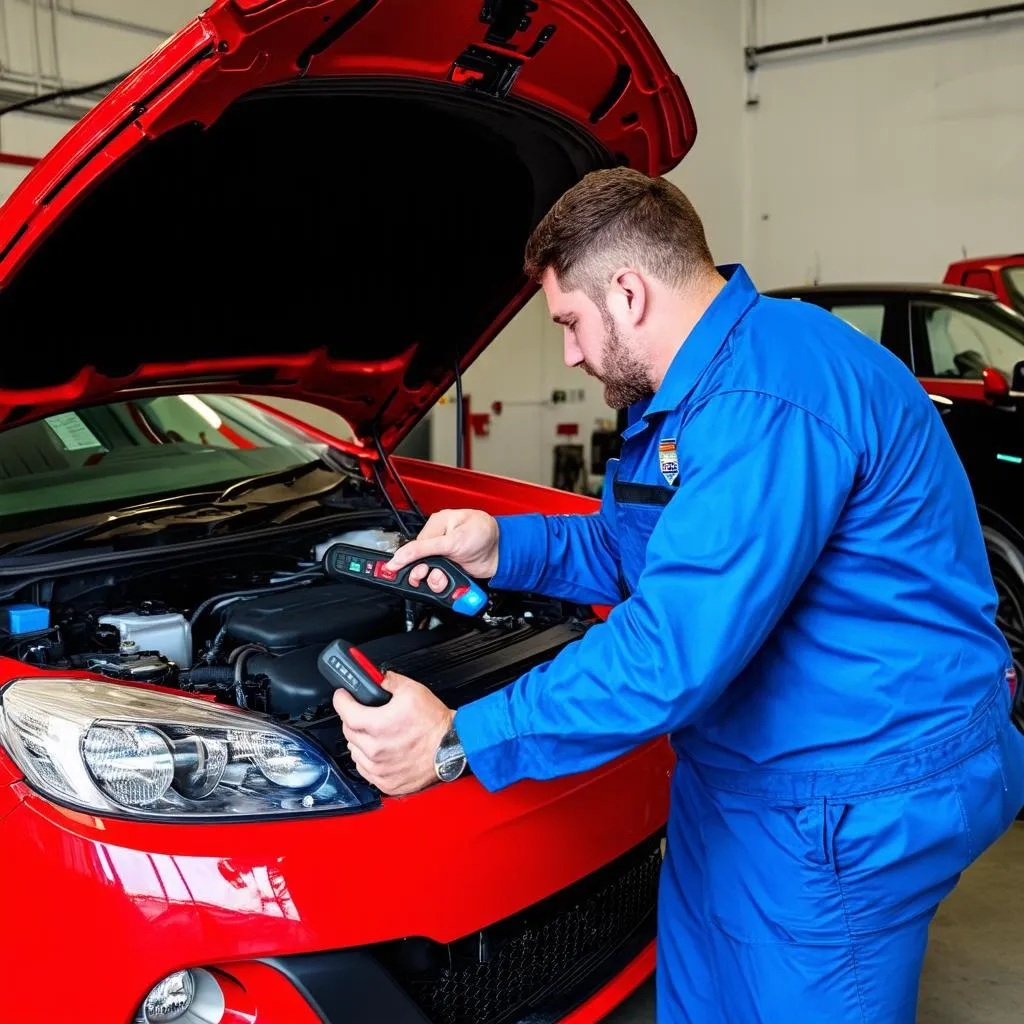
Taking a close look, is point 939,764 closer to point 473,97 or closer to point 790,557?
point 790,557

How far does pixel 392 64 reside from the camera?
4.59 feet

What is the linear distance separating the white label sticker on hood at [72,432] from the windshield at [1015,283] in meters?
3.98

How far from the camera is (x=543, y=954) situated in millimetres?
1477

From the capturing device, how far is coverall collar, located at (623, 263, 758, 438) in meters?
1.19

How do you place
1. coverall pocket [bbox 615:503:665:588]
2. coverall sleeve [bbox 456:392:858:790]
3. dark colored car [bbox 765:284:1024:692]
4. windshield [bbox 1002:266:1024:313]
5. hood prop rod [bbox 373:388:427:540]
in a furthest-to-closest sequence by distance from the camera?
windshield [bbox 1002:266:1024:313] → dark colored car [bbox 765:284:1024:692] → hood prop rod [bbox 373:388:427:540] → coverall pocket [bbox 615:503:665:588] → coverall sleeve [bbox 456:392:858:790]

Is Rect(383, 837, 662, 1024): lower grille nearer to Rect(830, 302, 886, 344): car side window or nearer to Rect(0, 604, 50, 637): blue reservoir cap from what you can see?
Rect(0, 604, 50, 637): blue reservoir cap

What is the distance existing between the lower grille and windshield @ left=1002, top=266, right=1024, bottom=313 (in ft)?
12.5

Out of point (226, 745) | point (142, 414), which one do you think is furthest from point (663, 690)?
point (142, 414)

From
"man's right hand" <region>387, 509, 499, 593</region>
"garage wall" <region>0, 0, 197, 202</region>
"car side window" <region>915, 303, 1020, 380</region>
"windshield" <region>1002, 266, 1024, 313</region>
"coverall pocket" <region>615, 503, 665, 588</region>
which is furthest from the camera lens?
"garage wall" <region>0, 0, 197, 202</region>

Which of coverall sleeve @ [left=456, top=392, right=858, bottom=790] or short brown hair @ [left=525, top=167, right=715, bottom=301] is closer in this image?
coverall sleeve @ [left=456, top=392, right=858, bottom=790]

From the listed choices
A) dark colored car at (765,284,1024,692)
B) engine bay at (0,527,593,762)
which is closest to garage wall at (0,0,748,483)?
dark colored car at (765,284,1024,692)

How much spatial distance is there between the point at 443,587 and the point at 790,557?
67 centimetres

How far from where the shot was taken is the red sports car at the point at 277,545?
1158 millimetres

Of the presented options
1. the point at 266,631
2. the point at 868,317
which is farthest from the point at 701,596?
the point at 868,317
